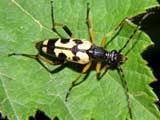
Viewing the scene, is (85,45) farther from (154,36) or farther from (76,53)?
(154,36)

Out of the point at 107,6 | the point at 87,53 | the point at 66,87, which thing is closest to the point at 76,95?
the point at 66,87

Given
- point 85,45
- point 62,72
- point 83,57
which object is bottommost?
point 62,72

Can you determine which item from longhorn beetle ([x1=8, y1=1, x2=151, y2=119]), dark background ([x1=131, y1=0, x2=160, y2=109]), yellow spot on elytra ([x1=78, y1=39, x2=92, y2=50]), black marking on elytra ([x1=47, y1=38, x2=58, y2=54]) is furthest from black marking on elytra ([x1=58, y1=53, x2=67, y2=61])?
dark background ([x1=131, y1=0, x2=160, y2=109])

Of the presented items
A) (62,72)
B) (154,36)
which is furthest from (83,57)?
(154,36)

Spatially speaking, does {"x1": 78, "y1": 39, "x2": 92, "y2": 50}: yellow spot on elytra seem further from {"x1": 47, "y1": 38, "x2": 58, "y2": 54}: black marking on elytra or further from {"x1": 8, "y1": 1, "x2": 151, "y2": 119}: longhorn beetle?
{"x1": 47, "y1": 38, "x2": 58, "y2": 54}: black marking on elytra

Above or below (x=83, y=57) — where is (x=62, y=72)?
below

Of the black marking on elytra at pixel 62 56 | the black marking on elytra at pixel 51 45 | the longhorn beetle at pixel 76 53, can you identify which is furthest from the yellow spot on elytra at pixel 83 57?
the black marking on elytra at pixel 51 45

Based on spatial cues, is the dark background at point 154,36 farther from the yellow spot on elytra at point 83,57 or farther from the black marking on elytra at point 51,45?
the black marking on elytra at point 51,45

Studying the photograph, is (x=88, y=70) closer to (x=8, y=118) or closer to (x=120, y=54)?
(x=120, y=54)

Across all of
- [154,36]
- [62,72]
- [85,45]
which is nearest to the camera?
[62,72]

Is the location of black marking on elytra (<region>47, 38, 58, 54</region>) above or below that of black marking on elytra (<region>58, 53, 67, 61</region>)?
above
